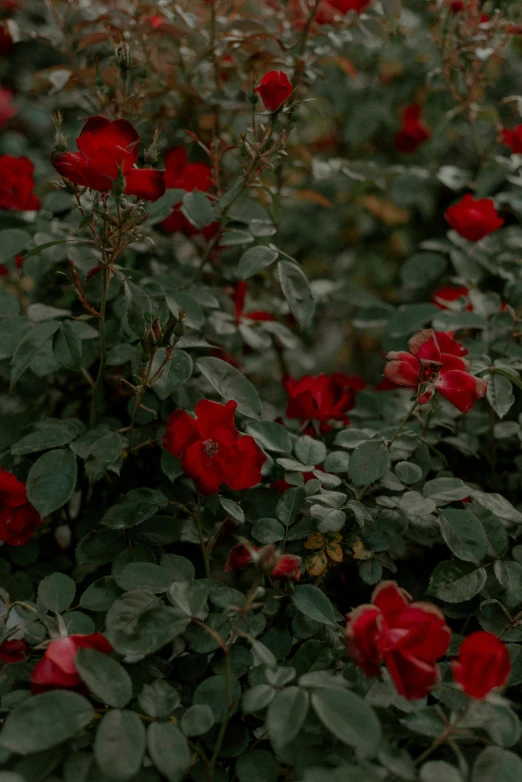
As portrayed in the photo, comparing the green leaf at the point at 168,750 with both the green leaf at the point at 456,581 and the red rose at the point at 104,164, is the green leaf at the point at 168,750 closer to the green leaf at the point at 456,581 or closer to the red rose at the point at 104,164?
the green leaf at the point at 456,581

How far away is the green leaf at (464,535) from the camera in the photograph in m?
0.82

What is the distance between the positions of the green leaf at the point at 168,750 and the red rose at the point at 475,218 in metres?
0.90

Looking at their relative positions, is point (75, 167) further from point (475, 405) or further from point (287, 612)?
point (475, 405)

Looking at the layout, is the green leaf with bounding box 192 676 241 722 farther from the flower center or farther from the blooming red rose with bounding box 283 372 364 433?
the blooming red rose with bounding box 283 372 364 433

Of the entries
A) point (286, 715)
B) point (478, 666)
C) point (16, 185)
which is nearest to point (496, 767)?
point (478, 666)

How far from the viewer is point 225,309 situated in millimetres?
1216

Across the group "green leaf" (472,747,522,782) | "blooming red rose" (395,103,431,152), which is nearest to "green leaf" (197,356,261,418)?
"green leaf" (472,747,522,782)

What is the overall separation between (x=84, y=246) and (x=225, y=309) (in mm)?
249

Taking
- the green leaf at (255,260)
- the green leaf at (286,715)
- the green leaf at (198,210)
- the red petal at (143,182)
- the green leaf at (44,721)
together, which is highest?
the red petal at (143,182)

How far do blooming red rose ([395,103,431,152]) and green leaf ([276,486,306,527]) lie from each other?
125 centimetres

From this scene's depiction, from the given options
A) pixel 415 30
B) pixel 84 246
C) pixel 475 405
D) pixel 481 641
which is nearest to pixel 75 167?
pixel 84 246

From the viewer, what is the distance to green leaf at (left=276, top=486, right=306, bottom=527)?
0.86 meters

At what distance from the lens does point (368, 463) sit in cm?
86

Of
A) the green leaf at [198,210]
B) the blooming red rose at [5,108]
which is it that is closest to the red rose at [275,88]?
the green leaf at [198,210]
